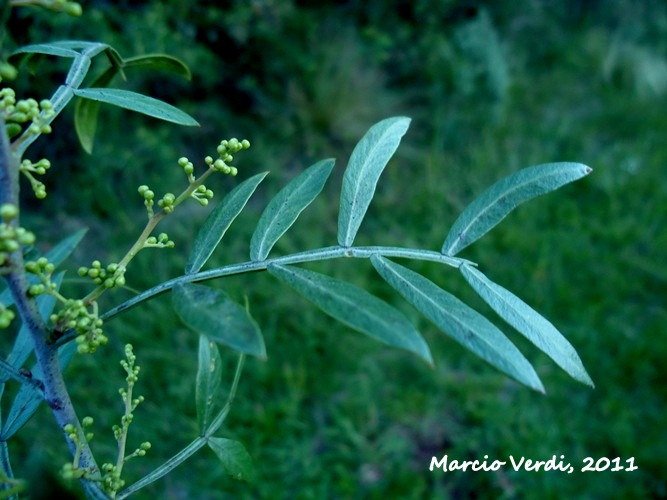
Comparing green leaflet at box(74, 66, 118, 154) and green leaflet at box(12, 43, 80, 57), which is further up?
green leaflet at box(12, 43, 80, 57)

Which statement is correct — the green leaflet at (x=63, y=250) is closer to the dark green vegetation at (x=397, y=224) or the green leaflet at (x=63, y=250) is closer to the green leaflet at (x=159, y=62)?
the green leaflet at (x=159, y=62)

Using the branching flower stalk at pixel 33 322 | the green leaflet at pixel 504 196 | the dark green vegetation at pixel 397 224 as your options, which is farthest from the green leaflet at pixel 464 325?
the dark green vegetation at pixel 397 224

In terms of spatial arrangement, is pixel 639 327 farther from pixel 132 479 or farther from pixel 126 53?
pixel 126 53

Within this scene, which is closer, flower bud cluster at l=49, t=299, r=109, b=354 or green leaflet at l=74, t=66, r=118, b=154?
flower bud cluster at l=49, t=299, r=109, b=354

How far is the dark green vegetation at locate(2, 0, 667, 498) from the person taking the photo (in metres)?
2.15

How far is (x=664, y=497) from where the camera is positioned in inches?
81.0

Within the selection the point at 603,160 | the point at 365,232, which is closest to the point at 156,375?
the point at 365,232

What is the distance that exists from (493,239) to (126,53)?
1741 mm

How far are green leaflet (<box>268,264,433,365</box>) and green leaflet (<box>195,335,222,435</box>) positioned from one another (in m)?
0.21

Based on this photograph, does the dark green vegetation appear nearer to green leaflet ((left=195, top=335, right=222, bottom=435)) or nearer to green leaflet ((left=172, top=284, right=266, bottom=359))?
green leaflet ((left=195, top=335, right=222, bottom=435))

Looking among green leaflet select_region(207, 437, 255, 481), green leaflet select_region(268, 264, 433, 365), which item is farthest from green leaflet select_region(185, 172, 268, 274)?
green leaflet select_region(207, 437, 255, 481)

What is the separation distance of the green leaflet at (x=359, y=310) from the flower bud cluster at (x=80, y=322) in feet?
0.56

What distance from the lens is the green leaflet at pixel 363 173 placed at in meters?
0.69

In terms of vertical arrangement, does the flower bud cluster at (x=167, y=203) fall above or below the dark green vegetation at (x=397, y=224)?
above
